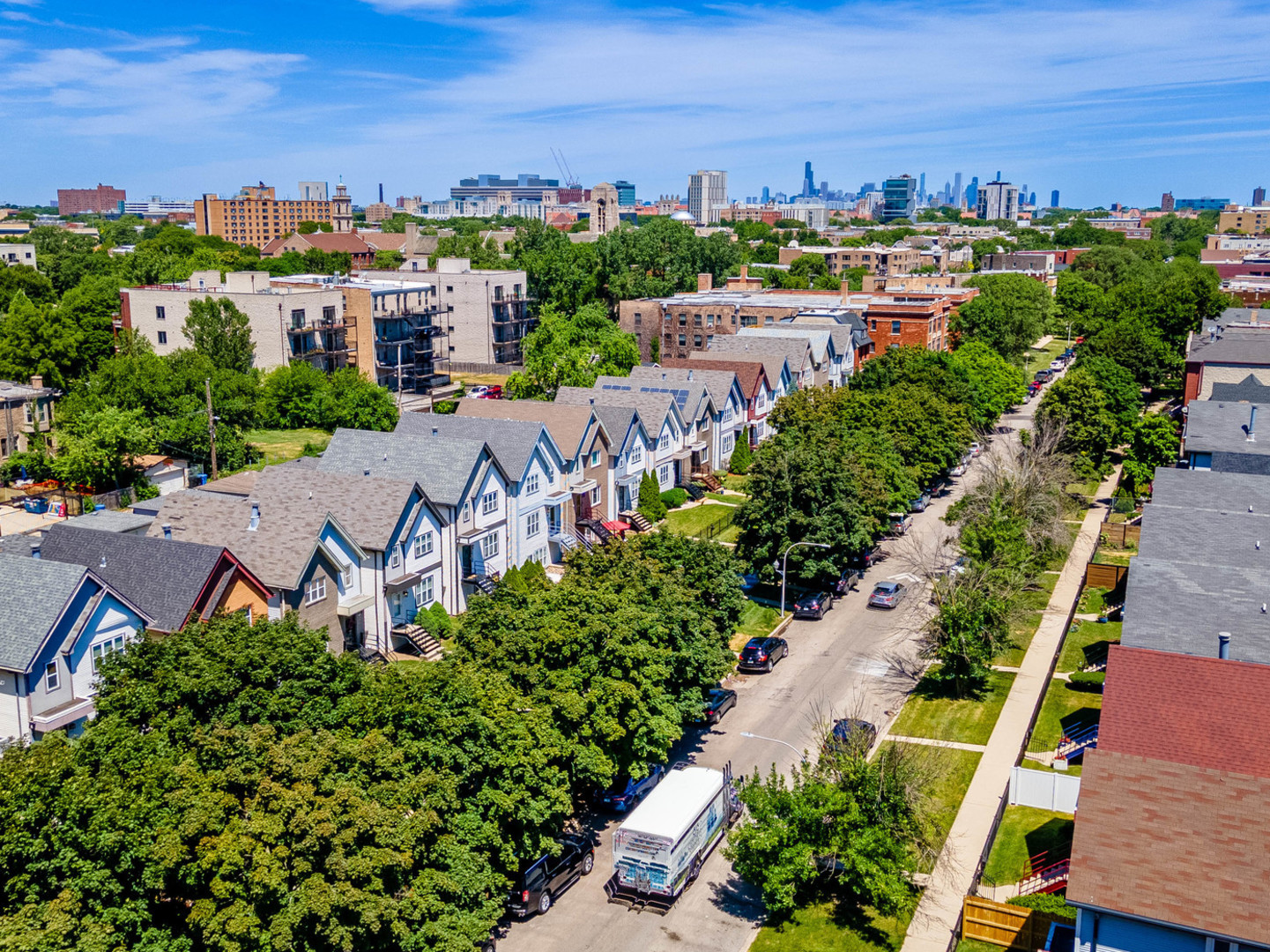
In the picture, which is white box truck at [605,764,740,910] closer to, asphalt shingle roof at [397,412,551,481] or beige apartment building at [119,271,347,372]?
asphalt shingle roof at [397,412,551,481]

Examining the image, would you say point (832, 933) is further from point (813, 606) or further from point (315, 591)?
point (813, 606)

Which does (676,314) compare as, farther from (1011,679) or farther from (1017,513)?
(1011,679)

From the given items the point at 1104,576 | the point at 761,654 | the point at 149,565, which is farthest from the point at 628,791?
the point at 1104,576

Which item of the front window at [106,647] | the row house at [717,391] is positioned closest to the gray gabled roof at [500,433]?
the front window at [106,647]

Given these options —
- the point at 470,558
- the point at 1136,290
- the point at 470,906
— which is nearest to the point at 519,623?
the point at 470,906

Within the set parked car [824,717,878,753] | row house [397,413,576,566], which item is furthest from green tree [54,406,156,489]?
parked car [824,717,878,753]

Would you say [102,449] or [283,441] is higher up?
[102,449]

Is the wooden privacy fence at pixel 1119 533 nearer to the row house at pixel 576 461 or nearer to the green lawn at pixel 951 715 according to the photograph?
the green lawn at pixel 951 715
